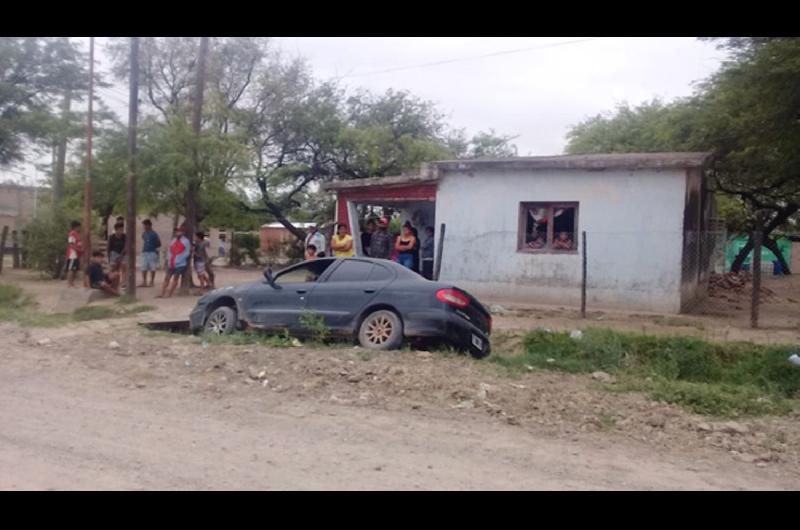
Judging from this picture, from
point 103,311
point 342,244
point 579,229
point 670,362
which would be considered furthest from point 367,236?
point 670,362

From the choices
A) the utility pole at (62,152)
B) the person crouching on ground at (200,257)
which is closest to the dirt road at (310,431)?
the person crouching on ground at (200,257)

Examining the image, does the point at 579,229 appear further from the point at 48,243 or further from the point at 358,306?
the point at 48,243

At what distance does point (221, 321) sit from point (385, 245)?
20.4 feet

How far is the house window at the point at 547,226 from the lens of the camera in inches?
625

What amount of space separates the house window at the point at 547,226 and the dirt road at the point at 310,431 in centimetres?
762

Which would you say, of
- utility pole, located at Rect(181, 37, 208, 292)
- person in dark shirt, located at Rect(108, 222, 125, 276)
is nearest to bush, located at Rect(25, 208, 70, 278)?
person in dark shirt, located at Rect(108, 222, 125, 276)

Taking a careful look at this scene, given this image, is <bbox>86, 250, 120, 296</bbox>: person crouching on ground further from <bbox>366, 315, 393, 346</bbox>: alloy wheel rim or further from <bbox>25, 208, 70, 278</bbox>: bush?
<bbox>366, 315, 393, 346</bbox>: alloy wheel rim

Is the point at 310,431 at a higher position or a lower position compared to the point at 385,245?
lower

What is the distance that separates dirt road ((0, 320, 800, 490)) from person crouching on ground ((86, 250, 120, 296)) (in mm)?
6805

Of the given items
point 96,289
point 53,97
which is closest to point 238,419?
point 96,289

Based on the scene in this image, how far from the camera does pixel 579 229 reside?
15.7 m

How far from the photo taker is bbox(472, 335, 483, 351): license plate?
9.49 m

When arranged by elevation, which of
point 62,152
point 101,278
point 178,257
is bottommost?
point 101,278
